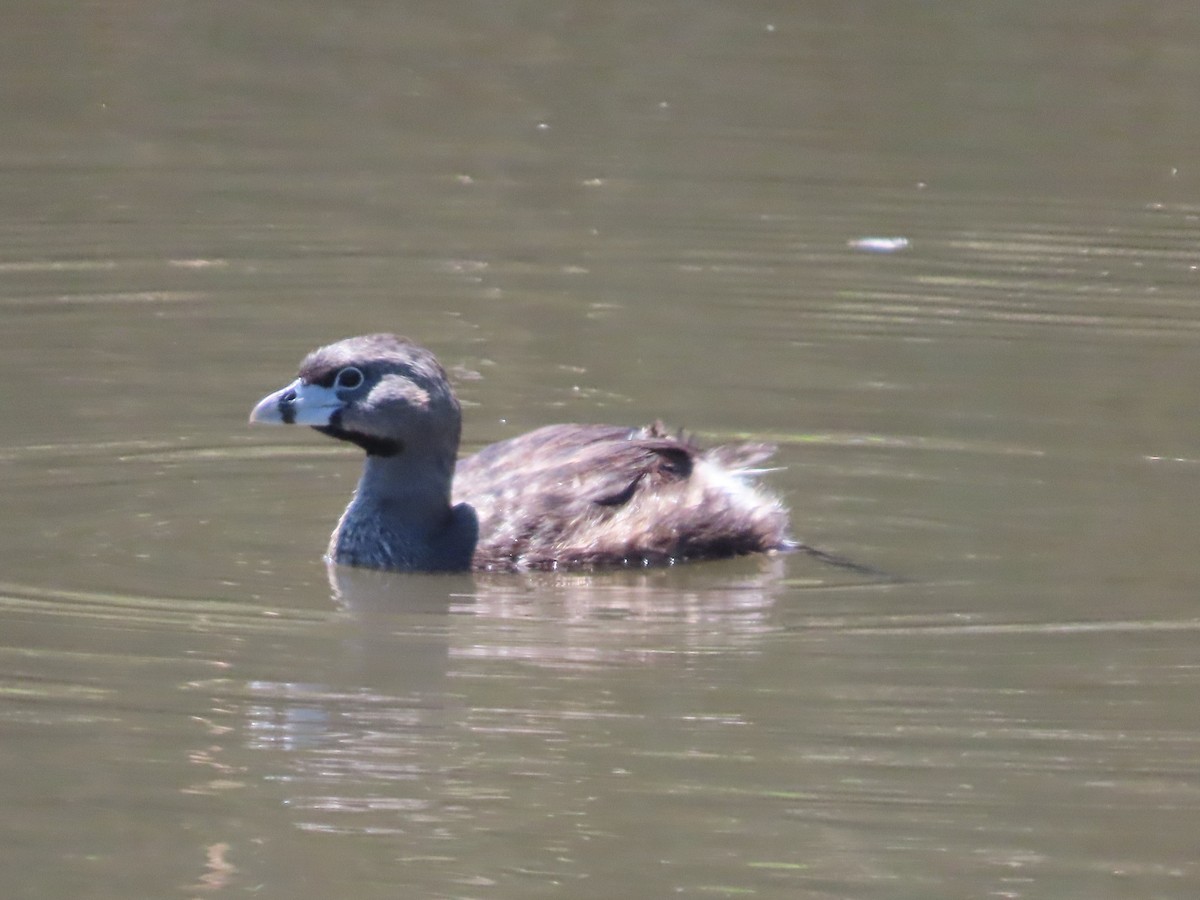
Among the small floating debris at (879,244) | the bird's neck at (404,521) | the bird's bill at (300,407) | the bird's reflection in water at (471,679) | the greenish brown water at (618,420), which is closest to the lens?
the greenish brown water at (618,420)

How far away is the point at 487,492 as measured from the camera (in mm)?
9312

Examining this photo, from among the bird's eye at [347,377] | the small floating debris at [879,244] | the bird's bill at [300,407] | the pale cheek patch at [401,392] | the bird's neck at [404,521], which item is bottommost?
the bird's neck at [404,521]

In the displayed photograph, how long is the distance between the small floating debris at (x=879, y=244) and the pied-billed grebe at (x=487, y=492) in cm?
432

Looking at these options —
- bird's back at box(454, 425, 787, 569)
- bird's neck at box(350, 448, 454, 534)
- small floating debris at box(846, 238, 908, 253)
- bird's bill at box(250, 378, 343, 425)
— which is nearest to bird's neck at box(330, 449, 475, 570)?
bird's neck at box(350, 448, 454, 534)

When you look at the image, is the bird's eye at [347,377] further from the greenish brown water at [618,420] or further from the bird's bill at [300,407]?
the greenish brown water at [618,420]

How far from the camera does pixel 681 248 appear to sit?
13.6 metres

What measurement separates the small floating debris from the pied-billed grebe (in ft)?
14.2

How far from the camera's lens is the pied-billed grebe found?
29.8 feet

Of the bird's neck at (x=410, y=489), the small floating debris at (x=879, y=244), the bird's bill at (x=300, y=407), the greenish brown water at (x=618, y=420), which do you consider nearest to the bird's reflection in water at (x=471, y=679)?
the greenish brown water at (x=618, y=420)

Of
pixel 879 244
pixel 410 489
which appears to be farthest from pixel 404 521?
pixel 879 244

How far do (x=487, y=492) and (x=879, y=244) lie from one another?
4.85 m

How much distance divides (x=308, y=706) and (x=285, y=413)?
2.10 meters

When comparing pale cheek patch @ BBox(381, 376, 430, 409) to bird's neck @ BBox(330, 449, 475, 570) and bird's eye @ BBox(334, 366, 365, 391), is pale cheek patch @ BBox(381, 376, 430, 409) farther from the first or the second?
bird's neck @ BBox(330, 449, 475, 570)

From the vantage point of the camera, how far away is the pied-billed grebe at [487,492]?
909 cm
